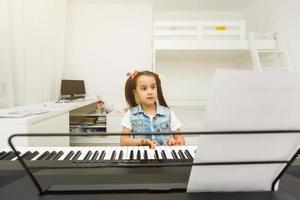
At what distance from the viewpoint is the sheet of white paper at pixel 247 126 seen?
11.0 inches

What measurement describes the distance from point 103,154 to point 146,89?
29.1 inches

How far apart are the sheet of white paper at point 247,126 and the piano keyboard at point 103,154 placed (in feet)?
0.84

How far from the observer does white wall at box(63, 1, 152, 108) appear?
3291 millimetres

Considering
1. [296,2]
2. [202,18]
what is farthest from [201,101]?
[296,2]

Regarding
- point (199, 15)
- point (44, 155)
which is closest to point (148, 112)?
point (44, 155)

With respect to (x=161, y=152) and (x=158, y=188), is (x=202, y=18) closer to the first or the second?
(x=161, y=152)

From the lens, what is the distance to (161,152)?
0.68m

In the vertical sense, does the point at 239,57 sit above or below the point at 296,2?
below

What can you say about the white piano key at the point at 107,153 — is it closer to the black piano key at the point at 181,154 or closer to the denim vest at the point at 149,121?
the black piano key at the point at 181,154

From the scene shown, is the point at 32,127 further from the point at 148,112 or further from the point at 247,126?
the point at 247,126

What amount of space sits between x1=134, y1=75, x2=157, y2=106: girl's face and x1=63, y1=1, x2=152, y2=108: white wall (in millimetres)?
1975

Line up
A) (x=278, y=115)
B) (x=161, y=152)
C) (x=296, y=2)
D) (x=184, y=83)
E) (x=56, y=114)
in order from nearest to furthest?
(x=278, y=115), (x=161, y=152), (x=56, y=114), (x=296, y=2), (x=184, y=83)

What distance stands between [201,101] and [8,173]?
295 centimetres

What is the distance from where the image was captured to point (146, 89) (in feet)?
4.42
